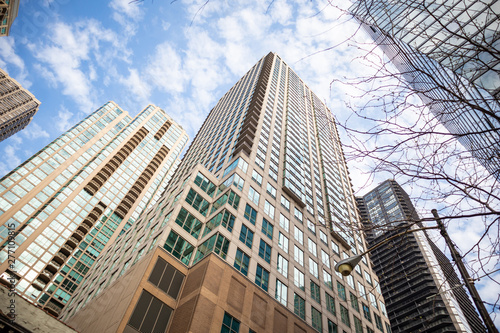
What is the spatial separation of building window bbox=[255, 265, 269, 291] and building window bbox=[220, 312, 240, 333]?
4.77 meters

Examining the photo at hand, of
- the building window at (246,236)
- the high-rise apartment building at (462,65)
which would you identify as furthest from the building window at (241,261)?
the high-rise apartment building at (462,65)

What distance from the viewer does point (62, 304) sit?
59844 millimetres

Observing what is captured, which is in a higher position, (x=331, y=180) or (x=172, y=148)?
(x=172, y=148)

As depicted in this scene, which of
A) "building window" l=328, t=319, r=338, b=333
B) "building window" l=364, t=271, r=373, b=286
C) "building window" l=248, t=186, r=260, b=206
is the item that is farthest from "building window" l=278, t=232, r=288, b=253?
"building window" l=364, t=271, r=373, b=286

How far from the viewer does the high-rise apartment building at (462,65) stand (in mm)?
4949

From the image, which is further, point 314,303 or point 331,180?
point 331,180

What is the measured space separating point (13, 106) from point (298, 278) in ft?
439

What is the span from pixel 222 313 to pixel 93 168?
76.4 m

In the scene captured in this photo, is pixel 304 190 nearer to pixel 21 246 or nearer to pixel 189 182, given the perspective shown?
pixel 189 182

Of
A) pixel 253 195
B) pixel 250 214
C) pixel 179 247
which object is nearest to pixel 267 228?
Answer: pixel 250 214

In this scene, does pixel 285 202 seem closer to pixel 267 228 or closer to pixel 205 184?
pixel 267 228

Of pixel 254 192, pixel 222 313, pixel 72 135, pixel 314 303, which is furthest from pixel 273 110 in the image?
pixel 72 135

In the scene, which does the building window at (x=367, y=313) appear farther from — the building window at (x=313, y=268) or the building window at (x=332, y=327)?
the building window at (x=313, y=268)

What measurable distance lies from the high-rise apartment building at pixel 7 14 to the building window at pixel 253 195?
67072 mm
